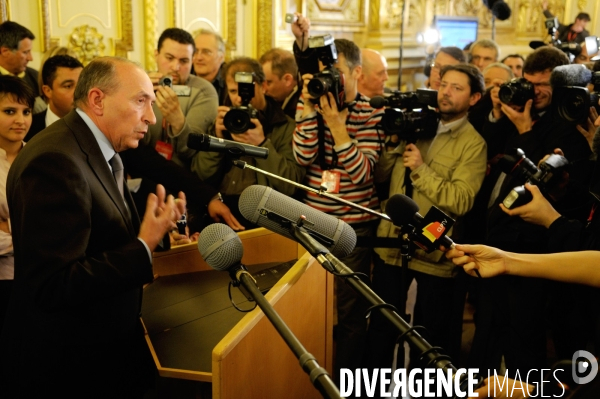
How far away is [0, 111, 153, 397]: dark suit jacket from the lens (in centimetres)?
152

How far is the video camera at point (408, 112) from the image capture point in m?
2.72

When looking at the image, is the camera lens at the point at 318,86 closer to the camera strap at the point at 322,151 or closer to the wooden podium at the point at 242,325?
the camera strap at the point at 322,151

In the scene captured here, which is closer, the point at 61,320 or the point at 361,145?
the point at 61,320

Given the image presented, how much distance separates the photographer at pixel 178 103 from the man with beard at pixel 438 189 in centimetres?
104

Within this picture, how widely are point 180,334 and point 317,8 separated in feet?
18.6

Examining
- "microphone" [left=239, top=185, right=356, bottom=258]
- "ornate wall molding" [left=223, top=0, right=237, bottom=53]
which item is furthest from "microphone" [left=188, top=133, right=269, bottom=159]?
"ornate wall molding" [left=223, top=0, right=237, bottom=53]

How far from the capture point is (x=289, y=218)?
4.83 ft

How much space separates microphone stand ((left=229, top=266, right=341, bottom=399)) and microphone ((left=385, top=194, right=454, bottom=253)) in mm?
544

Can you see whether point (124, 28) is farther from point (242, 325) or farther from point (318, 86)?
point (242, 325)

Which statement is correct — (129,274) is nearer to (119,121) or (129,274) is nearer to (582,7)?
(119,121)

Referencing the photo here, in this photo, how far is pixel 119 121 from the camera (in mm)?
1773

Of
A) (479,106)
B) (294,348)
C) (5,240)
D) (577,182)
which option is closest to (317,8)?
(479,106)

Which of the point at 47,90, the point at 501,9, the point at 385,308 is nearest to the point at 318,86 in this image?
the point at 47,90

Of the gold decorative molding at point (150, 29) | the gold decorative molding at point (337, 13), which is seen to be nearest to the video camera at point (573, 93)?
the gold decorative molding at point (150, 29)
